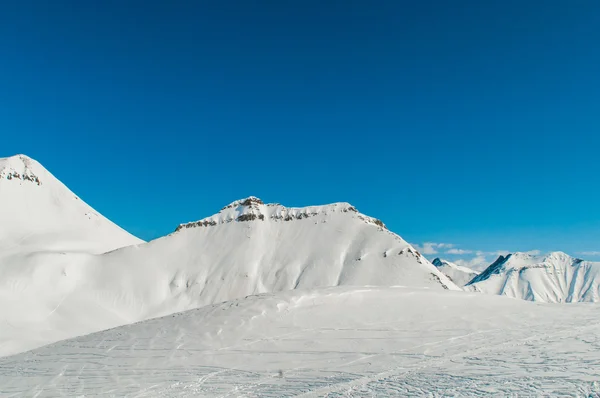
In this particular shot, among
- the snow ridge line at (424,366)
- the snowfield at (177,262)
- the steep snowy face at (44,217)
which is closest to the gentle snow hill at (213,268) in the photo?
the snowfield at (177,262)

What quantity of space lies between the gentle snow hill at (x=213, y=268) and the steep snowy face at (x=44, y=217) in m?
22.4

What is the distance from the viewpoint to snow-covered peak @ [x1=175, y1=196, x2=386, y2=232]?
139500 millimetres

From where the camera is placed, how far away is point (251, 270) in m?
119

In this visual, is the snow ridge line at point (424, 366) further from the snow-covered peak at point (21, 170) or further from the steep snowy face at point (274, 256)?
the snow-covered peak at point (21, 170)

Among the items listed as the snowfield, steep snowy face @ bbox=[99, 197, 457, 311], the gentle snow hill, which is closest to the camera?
the gentle snow hill

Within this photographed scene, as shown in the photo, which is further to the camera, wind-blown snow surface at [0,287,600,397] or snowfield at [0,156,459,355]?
snowfield at [0,156,459,355]

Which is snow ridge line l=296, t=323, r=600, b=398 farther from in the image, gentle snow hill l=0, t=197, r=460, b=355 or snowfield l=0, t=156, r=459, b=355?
gentle snow hill l=0, t=197, r=460, b=355

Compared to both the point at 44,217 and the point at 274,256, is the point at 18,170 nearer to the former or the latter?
the point at 44,217

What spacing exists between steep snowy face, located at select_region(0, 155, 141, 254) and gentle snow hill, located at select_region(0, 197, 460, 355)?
2243cm

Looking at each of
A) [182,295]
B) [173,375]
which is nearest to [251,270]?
[182,295]

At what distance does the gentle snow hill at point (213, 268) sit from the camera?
89.0 metres

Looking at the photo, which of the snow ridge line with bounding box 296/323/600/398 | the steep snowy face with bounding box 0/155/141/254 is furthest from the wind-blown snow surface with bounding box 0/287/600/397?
the steep snowy face with bounding box 0/155/141/254

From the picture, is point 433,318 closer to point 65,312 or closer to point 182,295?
point 65,312

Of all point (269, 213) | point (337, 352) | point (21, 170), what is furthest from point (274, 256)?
point (337, 352)
